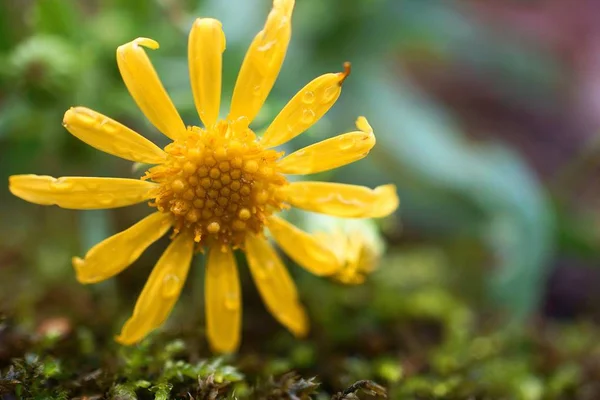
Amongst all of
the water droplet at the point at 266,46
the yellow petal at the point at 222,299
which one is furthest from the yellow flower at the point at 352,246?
the water droplet at the point at 266,46

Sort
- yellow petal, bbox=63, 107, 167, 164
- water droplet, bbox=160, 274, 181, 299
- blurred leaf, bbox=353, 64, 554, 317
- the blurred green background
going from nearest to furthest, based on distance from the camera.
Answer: yellow petal, bbox=63, 107, 167, 164 < water droplet, bbox=160, 274, 181, 299 < the blurred green background < blurred leaf, bbox=353, 64, 554, 317

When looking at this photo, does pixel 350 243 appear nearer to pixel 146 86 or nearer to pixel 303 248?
pixel 303 248

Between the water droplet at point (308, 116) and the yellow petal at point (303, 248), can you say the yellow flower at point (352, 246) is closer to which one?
the yellow petal at point (303, 248)

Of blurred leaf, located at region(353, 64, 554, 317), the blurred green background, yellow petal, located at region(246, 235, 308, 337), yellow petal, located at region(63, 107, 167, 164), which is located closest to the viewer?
yellow petal, located at region(63, 107, 167, 164)

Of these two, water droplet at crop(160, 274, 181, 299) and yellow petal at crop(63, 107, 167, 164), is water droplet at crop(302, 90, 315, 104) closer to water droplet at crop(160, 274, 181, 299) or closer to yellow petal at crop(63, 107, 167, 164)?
yellow petal at crop(63, 107, 167, 164)

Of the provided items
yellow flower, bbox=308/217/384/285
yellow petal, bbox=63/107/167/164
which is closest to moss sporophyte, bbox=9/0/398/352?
yellow petal, bbox=63/107/167/164

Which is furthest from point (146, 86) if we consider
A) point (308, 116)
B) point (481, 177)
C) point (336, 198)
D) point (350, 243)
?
point (481, 177)
